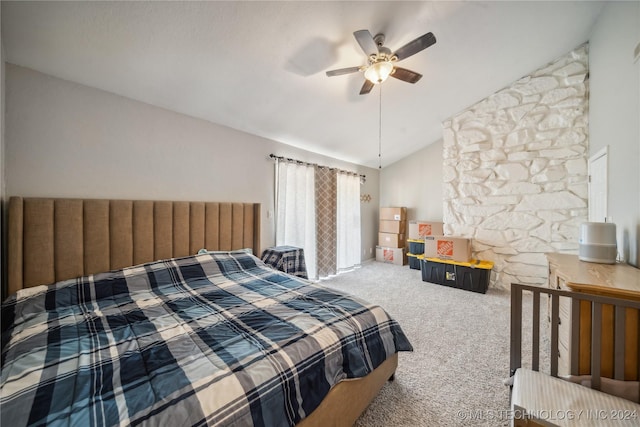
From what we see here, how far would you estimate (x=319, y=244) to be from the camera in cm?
414

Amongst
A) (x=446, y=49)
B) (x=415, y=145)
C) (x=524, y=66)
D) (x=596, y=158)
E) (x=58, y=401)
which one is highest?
(x=524, y=66)

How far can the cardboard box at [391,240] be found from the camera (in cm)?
519

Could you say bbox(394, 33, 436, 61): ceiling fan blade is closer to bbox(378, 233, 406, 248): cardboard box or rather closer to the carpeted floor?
the carpeted floor

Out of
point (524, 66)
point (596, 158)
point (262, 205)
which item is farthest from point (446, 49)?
point (262, 205)

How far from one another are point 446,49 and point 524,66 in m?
1.53

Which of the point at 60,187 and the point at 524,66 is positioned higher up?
the point at 524,66

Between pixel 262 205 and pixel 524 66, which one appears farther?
pixel 262 205

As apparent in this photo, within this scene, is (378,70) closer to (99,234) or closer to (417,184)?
(99,234)

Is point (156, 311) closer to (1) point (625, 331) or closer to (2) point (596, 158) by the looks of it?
(1) point (625, 331)

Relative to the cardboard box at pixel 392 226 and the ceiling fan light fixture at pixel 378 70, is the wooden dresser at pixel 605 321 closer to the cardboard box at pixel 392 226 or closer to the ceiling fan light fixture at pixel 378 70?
the ceiling fan light fixture at pixel 378 70

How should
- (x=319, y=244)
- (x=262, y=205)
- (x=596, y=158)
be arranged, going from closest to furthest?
(x=596, y=158), (x=262, y=205), (x=319, y=244)

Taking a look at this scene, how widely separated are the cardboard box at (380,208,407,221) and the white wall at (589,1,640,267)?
9.72 feet

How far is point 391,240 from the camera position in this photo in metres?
5.28

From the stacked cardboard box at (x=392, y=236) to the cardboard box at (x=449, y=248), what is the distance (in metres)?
1.09
